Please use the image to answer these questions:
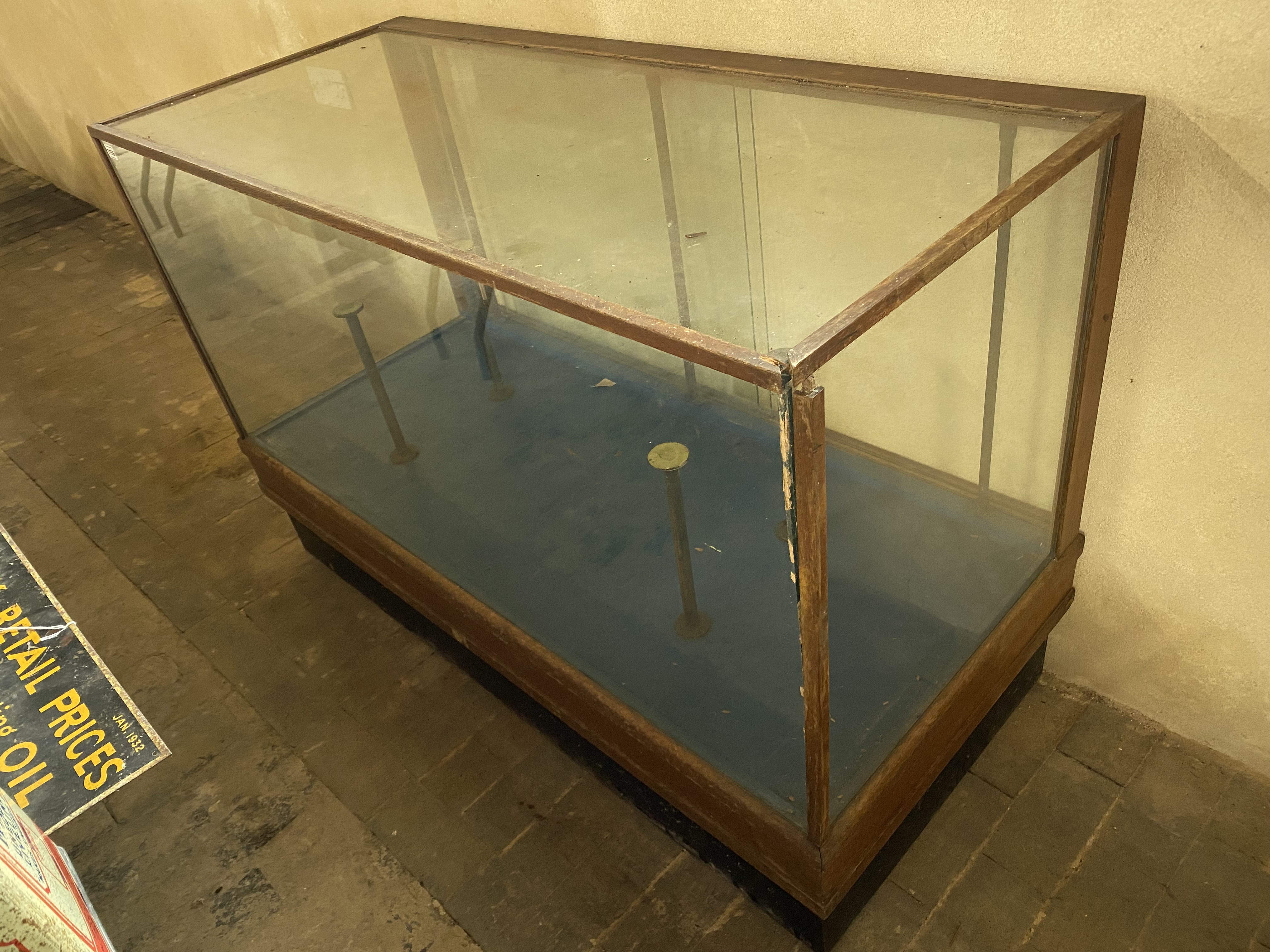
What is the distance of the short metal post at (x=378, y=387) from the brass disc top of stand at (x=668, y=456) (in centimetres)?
84

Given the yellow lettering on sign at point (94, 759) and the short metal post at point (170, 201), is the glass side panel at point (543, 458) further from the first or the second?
the yellow lettering on sign at point (94, 759)

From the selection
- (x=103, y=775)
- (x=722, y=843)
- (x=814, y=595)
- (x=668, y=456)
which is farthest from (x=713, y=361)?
(x=103, y=775)

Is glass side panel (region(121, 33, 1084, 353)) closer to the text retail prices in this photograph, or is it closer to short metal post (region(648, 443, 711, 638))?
short metal post (region(648, 443, 711, 638))

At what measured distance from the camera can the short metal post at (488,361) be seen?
1.91 meters

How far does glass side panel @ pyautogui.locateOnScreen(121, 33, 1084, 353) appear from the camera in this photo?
145cm

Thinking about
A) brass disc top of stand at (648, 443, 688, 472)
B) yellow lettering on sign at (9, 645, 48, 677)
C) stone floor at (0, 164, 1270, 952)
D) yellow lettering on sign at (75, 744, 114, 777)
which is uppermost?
brass disc top of stand at (648, 443, 688, 472)

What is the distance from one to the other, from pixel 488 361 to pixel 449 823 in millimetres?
1234

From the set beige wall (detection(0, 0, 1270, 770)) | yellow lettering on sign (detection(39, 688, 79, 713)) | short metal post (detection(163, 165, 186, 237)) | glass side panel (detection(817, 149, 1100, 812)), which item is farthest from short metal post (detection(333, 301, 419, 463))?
yellow lettering on sign (detection(39, 688, 79, 713))

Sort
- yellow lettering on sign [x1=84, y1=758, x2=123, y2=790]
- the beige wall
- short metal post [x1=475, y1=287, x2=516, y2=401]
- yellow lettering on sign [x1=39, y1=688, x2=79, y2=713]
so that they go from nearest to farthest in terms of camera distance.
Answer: the beige wall → short metal post [x1=475, y1=287, x2=516, y2=401] → yellow lettering on sign [x1=84, y1=758, x2=123, y2=790] → yellow lettering on sign [x1=39, y1=688, x2=79, y2=713]

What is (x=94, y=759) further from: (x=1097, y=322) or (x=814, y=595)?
(x=1097, y=322)

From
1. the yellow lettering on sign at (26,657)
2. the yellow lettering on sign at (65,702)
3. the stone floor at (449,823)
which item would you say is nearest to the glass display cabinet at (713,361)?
the stone floor at (449,823)

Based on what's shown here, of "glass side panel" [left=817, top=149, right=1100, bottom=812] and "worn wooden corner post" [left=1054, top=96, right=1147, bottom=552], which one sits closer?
"glass side panel" [left=817, top=149, right=1100, bottom=812]

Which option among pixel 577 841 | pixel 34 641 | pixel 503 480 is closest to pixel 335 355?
pixel 503 480

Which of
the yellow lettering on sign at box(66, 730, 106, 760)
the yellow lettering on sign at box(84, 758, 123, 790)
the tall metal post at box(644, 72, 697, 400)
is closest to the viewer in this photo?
the tall metal post at box(644, 72, 697, 400)
